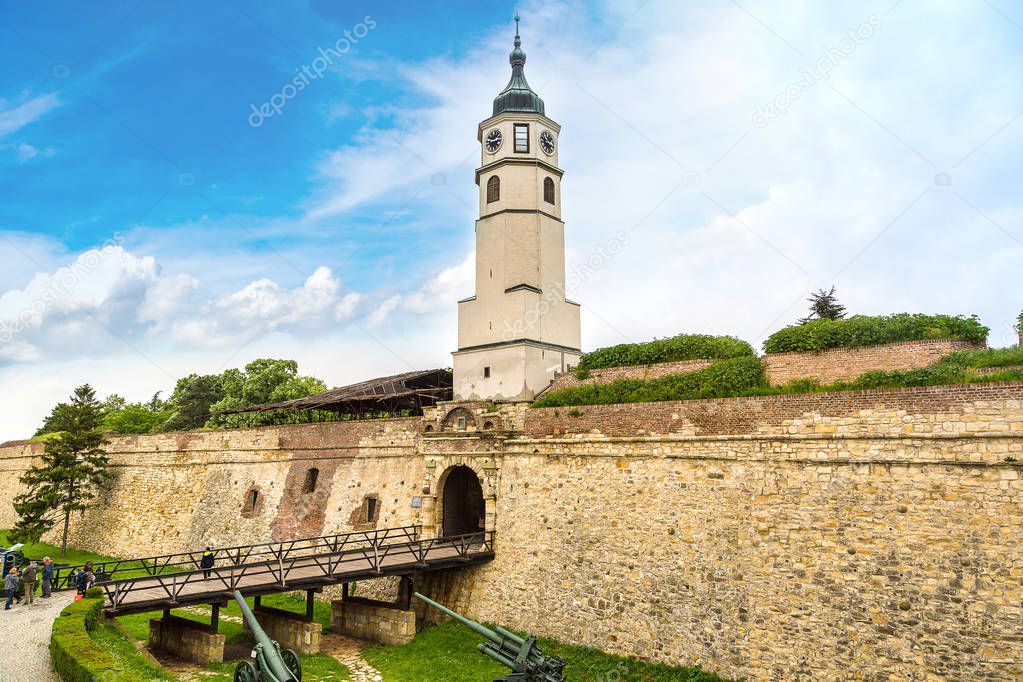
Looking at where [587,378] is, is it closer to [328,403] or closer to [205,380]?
[328,403]

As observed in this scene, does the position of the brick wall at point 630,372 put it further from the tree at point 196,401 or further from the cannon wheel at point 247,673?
the tree at point 196,401

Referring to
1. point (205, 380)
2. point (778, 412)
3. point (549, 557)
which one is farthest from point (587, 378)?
point (205, 380)

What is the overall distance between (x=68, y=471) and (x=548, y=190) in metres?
24.8

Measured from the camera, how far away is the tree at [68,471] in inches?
1192

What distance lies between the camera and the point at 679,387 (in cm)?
1848

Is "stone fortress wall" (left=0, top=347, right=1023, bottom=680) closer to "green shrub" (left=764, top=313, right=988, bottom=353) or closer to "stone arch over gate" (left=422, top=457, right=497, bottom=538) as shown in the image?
"stone arch over gate" (left=422, top=457, right=497, bottom=538)

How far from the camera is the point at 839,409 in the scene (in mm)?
14734

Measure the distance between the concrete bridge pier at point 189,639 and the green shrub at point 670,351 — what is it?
12441mm

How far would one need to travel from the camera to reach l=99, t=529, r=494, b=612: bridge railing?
15.8m

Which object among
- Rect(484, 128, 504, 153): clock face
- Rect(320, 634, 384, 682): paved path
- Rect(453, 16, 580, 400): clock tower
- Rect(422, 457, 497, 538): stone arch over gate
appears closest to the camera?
Rect(320, 634, 384, 682): paved path

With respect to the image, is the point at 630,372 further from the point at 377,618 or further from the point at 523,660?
the point at 523,660

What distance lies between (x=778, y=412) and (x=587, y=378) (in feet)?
24.2

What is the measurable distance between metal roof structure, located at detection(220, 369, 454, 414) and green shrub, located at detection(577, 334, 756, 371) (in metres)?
7.36

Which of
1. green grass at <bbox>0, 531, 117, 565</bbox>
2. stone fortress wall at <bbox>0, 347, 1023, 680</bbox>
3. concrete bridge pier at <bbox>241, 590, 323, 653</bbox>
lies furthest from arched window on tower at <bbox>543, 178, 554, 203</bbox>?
green grass at <bbox>0, 531, 117, 565</bbox>
